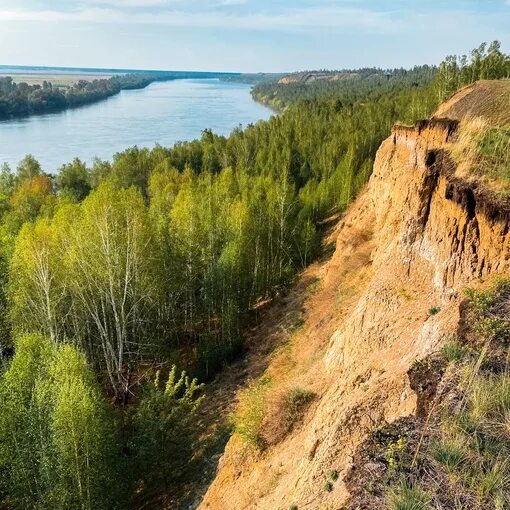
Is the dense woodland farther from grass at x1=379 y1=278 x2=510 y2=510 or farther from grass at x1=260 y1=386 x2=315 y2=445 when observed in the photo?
grass at x1=379 y1=278 x2=510 y2=510

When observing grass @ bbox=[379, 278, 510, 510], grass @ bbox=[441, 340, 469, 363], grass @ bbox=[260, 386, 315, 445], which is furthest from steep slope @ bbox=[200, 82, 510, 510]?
grass @ bbox=[379, 278, 510, 510]

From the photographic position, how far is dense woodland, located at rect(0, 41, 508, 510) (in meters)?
12.7

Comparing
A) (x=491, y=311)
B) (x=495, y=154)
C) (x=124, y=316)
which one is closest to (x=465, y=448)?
(x=491, y=311)

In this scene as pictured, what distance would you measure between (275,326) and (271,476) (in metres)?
14.4

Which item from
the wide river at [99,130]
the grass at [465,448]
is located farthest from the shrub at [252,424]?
the wide river at [99,130]

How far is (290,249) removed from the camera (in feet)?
111

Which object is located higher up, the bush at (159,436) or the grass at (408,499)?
the grass at (408,499)

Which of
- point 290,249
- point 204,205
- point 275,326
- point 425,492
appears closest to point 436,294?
point 425,492

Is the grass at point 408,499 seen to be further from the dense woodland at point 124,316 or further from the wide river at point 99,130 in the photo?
the wide river at point 99,130

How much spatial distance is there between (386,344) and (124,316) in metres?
12.7

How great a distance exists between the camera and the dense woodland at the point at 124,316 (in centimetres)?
1272

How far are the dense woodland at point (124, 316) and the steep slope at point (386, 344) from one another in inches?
134

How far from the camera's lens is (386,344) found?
12.6m

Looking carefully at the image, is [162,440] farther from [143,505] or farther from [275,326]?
[275,326]
